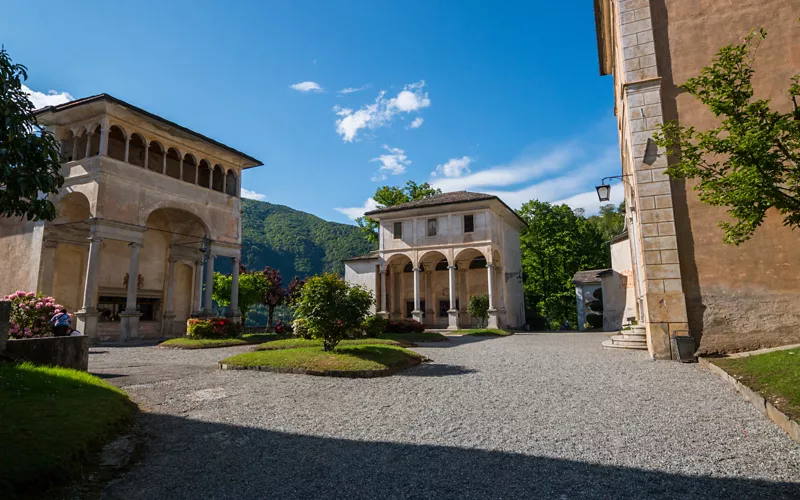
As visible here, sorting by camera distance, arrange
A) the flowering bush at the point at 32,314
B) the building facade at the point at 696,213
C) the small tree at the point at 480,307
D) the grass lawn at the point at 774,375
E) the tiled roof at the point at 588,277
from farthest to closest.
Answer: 1. the small tree at the point at 480,307
2. the tiled roof at the point at 588,277
3. the flowering bush at the point at 32,314
4. the building facade at the point at 696,213
5. the grass lawn at the point at 774,375

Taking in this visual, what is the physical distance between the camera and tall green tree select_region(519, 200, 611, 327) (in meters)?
40.6

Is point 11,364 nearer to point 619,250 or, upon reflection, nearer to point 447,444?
point 447,444

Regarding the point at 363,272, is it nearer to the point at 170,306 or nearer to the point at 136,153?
the point at 170,306

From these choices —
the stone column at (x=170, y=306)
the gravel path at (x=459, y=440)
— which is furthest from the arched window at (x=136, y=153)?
the gravel path at (x=459, y=440)

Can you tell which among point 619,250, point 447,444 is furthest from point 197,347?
point 619,250

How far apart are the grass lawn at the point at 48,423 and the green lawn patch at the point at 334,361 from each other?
12.1ft

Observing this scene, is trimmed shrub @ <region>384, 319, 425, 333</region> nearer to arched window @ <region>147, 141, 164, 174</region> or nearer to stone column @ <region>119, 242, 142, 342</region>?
stone column @ <region>119, 242, 142, 342</region>

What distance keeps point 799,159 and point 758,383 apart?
125 inches

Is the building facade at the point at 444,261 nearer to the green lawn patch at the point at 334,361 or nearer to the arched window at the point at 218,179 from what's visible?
the arched window at the point at 218,179

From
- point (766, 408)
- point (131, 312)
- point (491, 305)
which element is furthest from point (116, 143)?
point (766, 408)

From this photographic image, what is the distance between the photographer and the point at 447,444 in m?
4.61

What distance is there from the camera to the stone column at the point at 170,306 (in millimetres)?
25859

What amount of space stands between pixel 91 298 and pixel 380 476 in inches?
806

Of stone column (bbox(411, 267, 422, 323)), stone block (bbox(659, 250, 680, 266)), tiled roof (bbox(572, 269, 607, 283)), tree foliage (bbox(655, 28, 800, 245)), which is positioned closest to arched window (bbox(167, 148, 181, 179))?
stone column (bbox(411, 267, 422, 323))
